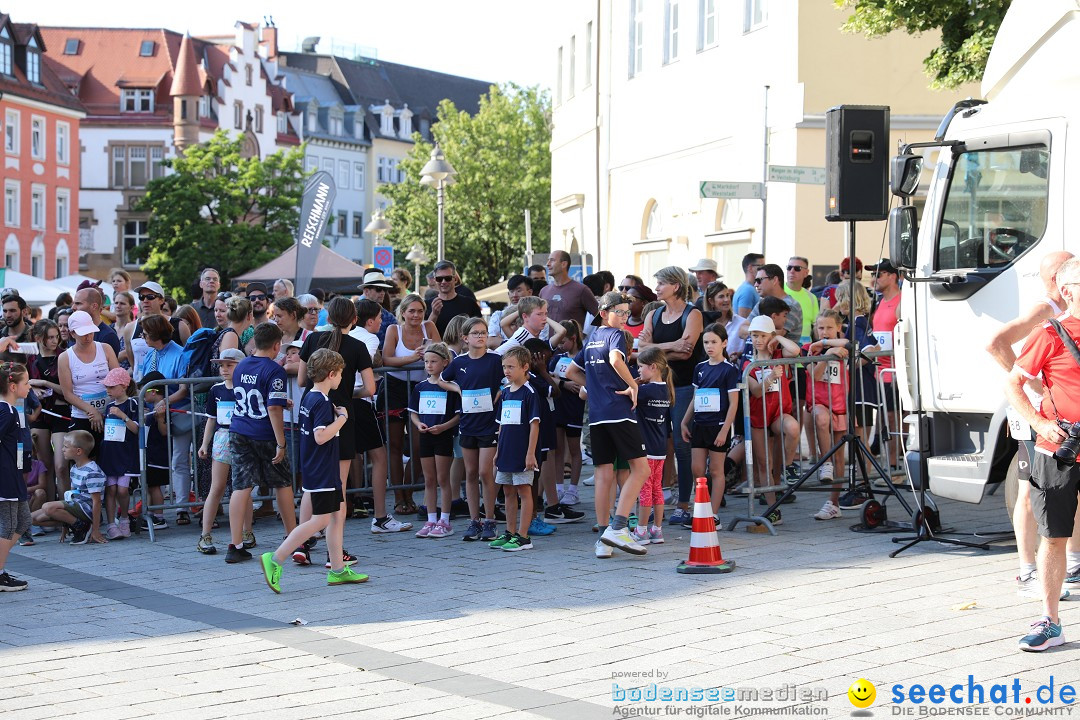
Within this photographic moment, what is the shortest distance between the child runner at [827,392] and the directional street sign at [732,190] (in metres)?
3.79

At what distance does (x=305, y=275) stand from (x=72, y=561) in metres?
8.44

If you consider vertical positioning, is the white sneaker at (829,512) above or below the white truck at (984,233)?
below

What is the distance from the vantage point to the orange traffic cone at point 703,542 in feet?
30.3

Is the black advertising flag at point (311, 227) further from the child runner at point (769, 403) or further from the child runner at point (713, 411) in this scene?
the child runner at point (713, 411)

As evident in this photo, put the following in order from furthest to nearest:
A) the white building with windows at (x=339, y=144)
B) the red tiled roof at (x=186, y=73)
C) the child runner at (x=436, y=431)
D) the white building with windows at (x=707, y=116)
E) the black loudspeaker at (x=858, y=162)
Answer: the white building with windows at (x=339, y=144), the red tiled roof at (x=186, y=73), the white building with windows at (x=707, y=116), the child runner at (x=436, y=431), the black loudspeaker at (x=858, y=162)

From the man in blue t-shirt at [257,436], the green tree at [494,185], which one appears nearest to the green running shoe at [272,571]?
the man in blue t-shirt at [257,436]

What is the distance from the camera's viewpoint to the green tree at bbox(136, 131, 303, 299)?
65.5 meters

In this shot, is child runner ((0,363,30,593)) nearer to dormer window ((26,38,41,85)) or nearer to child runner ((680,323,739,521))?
child runner ((680,323,739,521))

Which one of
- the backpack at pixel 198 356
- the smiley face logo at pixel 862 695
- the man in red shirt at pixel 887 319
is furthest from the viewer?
the man in red shirt at pixel 887 319

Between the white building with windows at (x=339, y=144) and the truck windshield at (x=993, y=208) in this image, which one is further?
the white building with windows at (x=339, y=144)

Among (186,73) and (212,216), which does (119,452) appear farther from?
(186,73)

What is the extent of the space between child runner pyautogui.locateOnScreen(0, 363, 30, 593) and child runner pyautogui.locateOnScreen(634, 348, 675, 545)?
167 inches

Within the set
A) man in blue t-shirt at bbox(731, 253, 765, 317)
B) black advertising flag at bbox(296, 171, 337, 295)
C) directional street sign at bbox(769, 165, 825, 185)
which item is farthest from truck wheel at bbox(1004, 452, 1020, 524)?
black advertising flag at bbox(296, 171, 337, 295)

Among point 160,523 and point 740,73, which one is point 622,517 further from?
point 740,73
